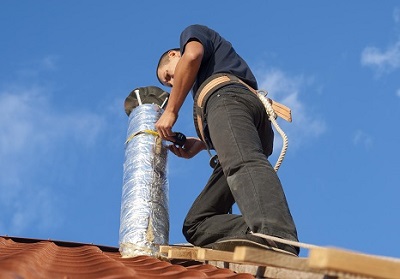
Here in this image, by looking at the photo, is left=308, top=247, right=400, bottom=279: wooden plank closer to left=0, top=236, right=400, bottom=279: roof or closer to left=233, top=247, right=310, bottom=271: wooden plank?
left=0, top=236, right=400, bottom=279: roof

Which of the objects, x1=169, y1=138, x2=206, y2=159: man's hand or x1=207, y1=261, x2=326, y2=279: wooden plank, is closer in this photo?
x1=207, y1=261, x2=326, y2=279: wooden plank

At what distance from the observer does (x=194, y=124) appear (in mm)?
3428

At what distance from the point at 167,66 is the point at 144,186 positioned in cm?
77

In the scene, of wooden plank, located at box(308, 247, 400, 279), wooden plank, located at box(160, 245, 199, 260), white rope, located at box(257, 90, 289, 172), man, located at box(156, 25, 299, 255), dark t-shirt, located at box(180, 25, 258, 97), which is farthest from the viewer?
dark t-shirt, located at box(180, 25, 258, 97)

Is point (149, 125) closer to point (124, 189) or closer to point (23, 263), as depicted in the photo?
point (124, 189)

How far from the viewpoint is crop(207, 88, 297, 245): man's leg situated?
8.29 feet

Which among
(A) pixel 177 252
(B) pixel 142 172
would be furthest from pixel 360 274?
(B) pixel 142 172

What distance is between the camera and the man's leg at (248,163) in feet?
8.29

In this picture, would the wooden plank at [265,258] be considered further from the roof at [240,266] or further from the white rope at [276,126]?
the white rope at [276,126]

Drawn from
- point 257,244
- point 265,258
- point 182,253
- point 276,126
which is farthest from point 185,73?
point 265,258

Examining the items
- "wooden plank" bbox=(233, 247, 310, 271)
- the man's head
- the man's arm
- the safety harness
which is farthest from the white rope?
"wooden plank" bbox=(233, 247, 310, 271)

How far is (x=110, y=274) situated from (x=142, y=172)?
200 cm

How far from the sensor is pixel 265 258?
63.0 inches

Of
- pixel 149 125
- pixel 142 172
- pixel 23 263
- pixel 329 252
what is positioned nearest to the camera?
pixel 329 252
